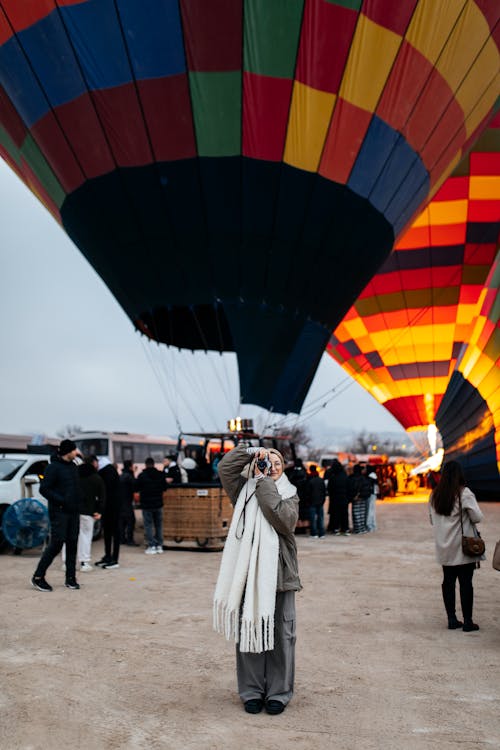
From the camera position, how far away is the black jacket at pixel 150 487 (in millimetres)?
9953

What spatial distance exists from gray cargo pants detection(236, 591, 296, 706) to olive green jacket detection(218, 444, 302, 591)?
0.09 metres

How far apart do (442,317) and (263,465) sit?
17918mm

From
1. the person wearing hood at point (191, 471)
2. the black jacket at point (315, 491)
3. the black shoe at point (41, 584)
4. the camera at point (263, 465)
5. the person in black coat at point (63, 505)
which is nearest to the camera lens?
the camera at point (263, 465)

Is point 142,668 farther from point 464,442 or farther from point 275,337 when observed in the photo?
point 464,442

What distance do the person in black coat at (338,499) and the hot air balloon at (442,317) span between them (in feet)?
17.6

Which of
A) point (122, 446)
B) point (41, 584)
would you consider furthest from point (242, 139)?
point (122, 446)

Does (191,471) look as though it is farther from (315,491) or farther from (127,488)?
(315,491)

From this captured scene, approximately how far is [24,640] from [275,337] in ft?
24.0

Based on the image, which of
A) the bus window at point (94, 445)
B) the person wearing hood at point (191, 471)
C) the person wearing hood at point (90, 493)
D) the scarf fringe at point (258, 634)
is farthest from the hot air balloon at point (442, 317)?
the scarf fringe at point (258, 634)

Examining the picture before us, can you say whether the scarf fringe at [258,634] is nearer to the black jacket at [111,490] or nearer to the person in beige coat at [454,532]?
the person in beige coat at [454,532]

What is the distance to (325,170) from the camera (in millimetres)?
10883

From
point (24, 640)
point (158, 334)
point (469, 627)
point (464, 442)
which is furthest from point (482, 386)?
point (24, 640)

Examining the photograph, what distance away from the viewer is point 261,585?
3678 millimetres

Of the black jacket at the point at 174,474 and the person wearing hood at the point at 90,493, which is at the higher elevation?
the black jacket at the point at 174,474
